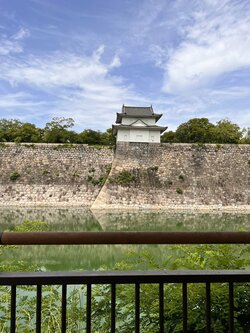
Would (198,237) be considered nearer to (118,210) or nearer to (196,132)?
(118,210)

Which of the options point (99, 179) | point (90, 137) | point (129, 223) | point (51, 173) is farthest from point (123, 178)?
point (129, 223)

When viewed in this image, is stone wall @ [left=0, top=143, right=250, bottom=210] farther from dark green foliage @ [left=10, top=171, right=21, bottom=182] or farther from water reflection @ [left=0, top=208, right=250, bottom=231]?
water reflection @ [left=0, top=208, right=250, bottom=231]

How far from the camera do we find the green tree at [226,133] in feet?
126

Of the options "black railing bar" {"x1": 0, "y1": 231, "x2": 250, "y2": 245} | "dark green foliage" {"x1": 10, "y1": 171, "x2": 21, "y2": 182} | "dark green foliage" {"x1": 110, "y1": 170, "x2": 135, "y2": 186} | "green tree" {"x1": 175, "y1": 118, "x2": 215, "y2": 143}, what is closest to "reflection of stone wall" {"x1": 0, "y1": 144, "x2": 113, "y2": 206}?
"dark green foliage" {"x1": 10, "y1": 171, "x2": 21, "y2": 182}

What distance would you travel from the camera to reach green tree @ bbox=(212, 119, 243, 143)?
3834 cm

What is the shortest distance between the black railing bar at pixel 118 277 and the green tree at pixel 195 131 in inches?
1449

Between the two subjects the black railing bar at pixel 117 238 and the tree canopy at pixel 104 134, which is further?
the tree canopy at pixel 104 134

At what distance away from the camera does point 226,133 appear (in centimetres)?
3872

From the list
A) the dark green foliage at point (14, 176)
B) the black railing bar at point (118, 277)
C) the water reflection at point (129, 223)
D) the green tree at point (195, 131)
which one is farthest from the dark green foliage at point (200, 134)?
the black railing bar at point (118, 277)

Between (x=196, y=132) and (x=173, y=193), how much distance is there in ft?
40.2

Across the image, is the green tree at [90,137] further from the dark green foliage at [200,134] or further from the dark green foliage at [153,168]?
the dark green foliage at [153,168]

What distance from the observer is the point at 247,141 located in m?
39.4

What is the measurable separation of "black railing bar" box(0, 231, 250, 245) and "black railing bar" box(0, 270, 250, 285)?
15 centimetres

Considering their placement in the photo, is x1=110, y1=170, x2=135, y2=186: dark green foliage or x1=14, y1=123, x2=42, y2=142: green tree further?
x1=14, y1=123, x2=42, y2=142: green tree
